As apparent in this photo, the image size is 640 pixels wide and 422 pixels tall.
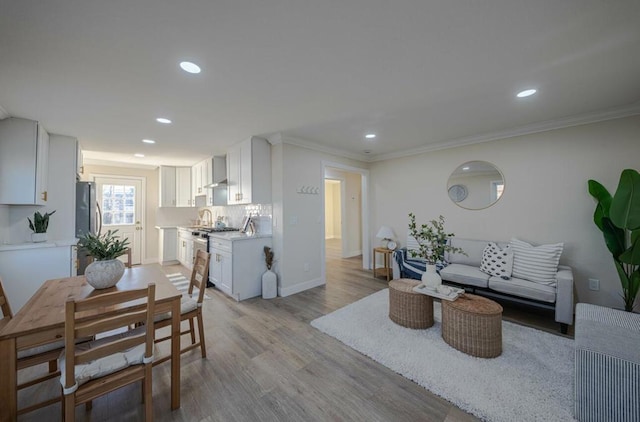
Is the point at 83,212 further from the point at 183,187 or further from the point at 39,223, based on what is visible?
the point at 183,187

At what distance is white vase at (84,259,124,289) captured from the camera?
71.0 inches

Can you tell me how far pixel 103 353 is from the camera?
132 centimetres

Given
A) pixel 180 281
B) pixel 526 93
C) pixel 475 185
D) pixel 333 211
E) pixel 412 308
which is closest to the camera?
pixel 526 93

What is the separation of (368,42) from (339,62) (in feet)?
0.96

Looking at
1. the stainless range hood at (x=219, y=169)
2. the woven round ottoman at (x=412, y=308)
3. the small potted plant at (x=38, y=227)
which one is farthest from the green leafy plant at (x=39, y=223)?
the woven round ottoman at (x=412, y=308)

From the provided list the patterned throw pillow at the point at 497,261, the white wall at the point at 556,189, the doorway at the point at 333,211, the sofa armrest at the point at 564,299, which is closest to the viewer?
the sofa armrest at the point at 564,299

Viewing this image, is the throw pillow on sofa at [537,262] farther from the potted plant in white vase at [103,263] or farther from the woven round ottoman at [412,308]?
the potted plant in white vase at [103,263]

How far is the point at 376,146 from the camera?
443 cm

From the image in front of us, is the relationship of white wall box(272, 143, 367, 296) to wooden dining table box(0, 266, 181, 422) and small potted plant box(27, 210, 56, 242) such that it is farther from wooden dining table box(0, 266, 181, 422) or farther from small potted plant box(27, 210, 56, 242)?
small potted plant box(27, 210, 56, 242)

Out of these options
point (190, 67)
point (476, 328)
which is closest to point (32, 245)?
point (190, 67)

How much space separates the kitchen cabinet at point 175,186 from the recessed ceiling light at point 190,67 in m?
4.82

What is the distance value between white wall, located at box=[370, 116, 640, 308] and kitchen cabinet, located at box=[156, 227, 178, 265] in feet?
19.5

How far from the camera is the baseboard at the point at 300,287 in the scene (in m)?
3.81

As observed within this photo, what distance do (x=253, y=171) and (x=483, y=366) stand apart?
11.7 ft
